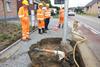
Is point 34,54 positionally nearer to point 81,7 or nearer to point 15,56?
point 15,56

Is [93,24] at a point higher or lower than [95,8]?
lower

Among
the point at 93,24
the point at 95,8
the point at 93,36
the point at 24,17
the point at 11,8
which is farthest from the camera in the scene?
the point at 95,8

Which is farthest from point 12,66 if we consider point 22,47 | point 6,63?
point 22,47

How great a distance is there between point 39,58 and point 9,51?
298 centimetres

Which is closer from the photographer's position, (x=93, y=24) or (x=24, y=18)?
(x=24, y=18)

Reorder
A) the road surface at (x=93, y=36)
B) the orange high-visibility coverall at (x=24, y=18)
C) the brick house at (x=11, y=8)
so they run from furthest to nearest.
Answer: the brick house at (x=11, y=8) → the orange high-visibility coverall at (x=24, y=18) → the road surface at (x=93, y=36)

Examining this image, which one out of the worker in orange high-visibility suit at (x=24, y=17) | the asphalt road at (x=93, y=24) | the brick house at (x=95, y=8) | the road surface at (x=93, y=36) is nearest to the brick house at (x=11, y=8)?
the asphalt road at (x=93, y=24)

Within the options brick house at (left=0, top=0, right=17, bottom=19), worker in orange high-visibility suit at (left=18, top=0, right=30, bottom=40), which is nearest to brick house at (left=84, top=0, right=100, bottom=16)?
brick house at (left=0, top=0, right=17, bottom=19)

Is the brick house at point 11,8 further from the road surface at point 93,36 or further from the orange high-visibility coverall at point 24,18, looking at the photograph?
the orange high-visibility coverall at point 24,18

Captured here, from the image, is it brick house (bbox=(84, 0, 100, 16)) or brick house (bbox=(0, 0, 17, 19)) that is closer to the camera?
brick house (bbox=(0, 0, 17, 19))

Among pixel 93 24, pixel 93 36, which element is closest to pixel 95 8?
pixel 93 24

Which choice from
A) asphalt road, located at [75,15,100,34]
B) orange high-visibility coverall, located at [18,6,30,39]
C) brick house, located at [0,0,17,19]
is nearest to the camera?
orange high-visibility coverall, located at [18,6,30,39]

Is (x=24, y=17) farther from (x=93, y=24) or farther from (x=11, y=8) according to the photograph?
(x=11, y=8)

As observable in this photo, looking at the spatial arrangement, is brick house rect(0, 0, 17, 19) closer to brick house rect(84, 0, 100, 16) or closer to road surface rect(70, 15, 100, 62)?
road surface rect(70, 15, 100, 62)
